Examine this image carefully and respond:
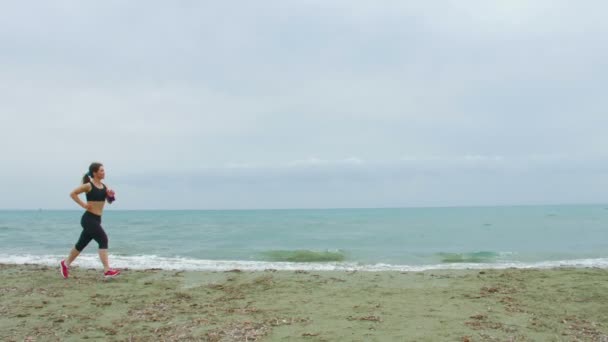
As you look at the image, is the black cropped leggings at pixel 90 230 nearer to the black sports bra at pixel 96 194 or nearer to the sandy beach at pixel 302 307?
the black sports bra at pixel 96 194

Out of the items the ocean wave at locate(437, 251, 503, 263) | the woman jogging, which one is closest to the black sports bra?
the woman jogging

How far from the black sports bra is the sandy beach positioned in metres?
1.54

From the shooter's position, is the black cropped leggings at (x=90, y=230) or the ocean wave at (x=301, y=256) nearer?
the black cropped leggings at (x=90, y=230)

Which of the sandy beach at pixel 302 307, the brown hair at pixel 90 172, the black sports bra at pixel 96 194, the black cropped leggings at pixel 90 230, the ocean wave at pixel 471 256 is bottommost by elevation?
the ocean wave at pixel 471 256

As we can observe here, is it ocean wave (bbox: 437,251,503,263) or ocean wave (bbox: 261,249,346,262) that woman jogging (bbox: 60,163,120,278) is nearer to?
ocean wave (bbox: 261,249,346,262)

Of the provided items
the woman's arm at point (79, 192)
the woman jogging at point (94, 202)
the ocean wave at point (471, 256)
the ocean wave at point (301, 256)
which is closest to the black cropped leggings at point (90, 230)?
the woman jogging at point (94, 202)

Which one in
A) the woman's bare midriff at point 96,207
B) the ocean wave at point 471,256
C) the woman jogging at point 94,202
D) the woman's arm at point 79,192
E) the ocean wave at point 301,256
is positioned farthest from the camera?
the ocean wave at point 301,256

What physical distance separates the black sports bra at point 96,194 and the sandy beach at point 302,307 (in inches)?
60.6

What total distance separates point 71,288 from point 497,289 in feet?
24.4

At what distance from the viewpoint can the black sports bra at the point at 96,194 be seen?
8.04 m

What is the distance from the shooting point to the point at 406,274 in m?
9.77

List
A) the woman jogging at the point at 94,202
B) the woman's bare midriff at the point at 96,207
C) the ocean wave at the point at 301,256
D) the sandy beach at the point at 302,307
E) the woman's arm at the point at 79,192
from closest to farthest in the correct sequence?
1. the sandy beach at the point at 302,307
2. the woman's arm at the point at 79,192
3. the woman jogging at the point at 94,202
4. the woman's bare midriff at the point at 96,207
5. the ocean wave at the point at 301,256

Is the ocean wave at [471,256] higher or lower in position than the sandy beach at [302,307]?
lower

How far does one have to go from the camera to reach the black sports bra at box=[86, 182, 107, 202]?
8.04m
